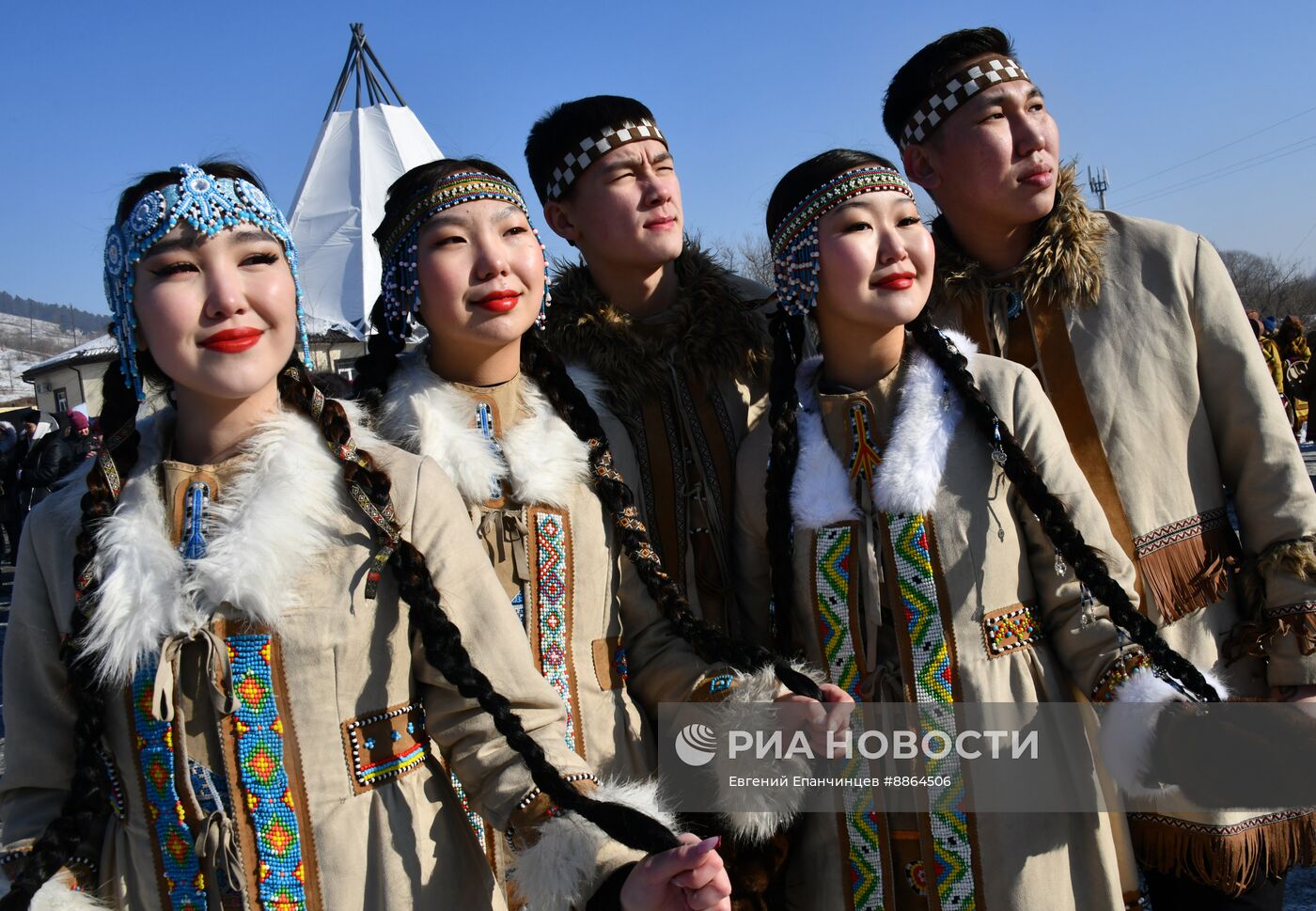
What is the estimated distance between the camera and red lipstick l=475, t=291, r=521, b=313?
2.25 metres

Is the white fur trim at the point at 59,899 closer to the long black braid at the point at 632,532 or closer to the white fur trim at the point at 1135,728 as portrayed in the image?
the long black braid at the point at 632,532

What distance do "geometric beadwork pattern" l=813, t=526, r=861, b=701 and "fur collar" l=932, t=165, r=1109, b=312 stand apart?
2.77 ft

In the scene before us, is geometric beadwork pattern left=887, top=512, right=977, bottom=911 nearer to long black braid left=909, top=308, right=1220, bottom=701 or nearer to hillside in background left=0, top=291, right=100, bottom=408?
long black braid left=909, top=308, right=1220, bottom=701

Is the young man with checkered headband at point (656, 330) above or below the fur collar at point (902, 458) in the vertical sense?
above

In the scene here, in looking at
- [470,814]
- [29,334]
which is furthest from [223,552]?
[29,334]

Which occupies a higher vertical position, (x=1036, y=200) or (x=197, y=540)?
(x=1036, y=200)

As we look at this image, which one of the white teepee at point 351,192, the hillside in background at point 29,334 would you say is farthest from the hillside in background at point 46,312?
the white teepee at point 351,192

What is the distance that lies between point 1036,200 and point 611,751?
1774 millimetres

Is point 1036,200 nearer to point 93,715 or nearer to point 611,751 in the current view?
point 611,751

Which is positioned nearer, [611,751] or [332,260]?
[611,751]

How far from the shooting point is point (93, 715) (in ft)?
5.29

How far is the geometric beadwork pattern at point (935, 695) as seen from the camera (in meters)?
2.10

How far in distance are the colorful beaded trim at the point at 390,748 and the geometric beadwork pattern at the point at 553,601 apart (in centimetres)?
44

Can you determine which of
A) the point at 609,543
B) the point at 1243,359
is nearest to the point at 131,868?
the point at 609,543
